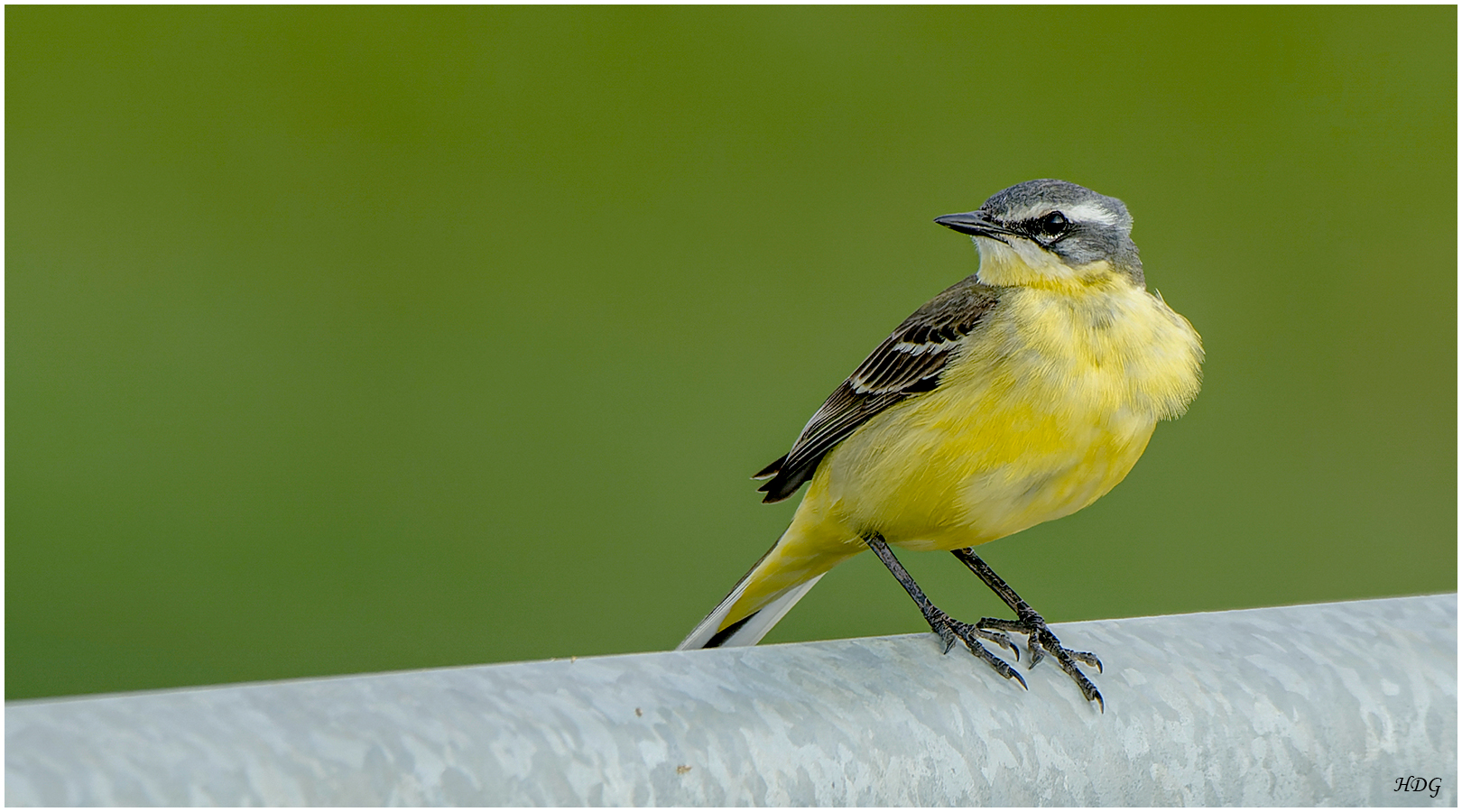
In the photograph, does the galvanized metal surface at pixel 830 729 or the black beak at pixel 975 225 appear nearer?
the galvanized metal surface at pixel 830 729

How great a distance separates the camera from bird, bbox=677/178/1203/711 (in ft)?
11.2

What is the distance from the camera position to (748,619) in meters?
4.09

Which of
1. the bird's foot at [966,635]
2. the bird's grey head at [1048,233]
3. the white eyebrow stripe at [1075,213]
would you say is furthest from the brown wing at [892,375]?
the bird's foot at [966,635]

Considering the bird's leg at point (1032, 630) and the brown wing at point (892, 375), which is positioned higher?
the brown wing at point (892, 375)

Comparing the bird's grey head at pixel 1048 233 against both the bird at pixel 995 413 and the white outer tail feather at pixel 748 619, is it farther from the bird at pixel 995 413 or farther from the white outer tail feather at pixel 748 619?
the white outer tail feather at pixel 748 619

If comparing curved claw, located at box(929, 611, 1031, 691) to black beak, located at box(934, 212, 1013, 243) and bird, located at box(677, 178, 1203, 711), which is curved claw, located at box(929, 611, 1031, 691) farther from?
black beak, located at box(934, 212, 1013, 243)

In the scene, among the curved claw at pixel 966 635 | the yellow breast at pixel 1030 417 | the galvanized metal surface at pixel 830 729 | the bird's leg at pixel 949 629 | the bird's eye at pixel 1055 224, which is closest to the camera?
the galvanized metal surface at pixel 830 729

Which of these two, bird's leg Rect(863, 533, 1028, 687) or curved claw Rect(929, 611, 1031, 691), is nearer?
bird's leg Rect(863, 533, 1028, 687)

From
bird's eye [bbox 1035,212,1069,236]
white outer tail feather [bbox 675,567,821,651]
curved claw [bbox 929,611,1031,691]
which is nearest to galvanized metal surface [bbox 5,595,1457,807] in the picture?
curved claw [bbox 929,611,1031,691]

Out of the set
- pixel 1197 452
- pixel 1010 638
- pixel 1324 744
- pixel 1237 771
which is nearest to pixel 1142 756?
pixel 1237 771

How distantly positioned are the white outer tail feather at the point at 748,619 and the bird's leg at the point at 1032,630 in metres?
0.53

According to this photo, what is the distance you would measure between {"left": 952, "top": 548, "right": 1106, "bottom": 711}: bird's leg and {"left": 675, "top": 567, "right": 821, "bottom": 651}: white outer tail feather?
0.53m

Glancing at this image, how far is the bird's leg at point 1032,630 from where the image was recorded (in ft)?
8.48

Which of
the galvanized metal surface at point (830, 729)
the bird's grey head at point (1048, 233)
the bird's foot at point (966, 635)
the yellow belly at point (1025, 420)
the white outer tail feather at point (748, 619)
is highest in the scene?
the bird's grey head at point (1048, 233)
